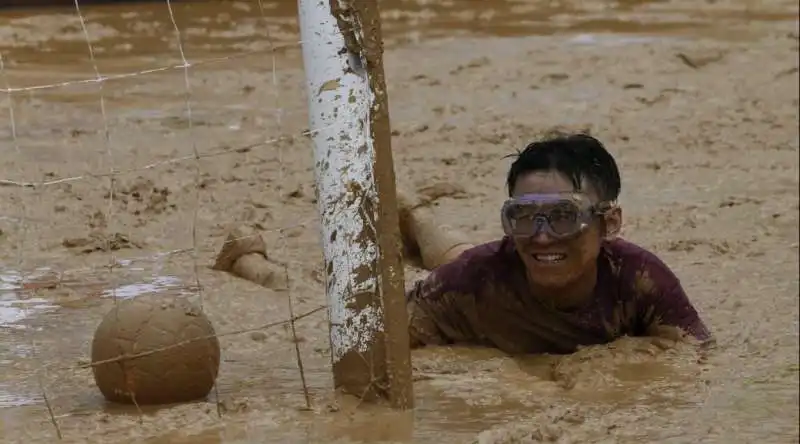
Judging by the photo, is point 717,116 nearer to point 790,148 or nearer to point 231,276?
point 790,148

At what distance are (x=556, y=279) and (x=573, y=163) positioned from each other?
1.28 ft

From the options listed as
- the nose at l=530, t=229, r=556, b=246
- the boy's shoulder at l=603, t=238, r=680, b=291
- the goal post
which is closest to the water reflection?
the boy's shoulder at l=603, t=238, r=680, b=291

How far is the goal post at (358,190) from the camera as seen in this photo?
14.6 ft

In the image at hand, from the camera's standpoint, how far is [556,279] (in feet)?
17.3

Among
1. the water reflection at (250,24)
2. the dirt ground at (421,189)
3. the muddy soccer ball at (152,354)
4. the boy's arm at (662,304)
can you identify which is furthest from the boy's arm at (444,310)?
the water reflection at (250,24)

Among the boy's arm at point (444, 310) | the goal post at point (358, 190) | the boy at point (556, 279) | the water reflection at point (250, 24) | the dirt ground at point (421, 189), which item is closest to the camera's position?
the goal post at point (358, 190)

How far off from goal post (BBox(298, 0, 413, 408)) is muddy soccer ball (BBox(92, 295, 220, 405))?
420 millimetres

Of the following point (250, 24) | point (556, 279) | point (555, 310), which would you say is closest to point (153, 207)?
point (555, 310)

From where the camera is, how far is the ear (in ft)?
17.4

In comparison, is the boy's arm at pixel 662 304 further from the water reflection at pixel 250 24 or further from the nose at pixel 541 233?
the water reflection at pixel 250 24

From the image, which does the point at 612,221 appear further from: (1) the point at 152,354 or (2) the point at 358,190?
(1) the point at 152,354

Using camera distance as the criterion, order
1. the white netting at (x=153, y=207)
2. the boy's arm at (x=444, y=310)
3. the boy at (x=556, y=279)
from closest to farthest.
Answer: the white netting at (x=153, y=207) → the boy at (x=556, y=279) → the boy's arm at (x=444, y=310)

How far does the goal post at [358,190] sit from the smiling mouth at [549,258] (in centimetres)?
85

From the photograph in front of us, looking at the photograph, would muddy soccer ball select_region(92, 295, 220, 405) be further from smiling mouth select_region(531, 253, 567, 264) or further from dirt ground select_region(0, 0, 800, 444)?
smiling mouth select_region(531, 253, 567, 264)
